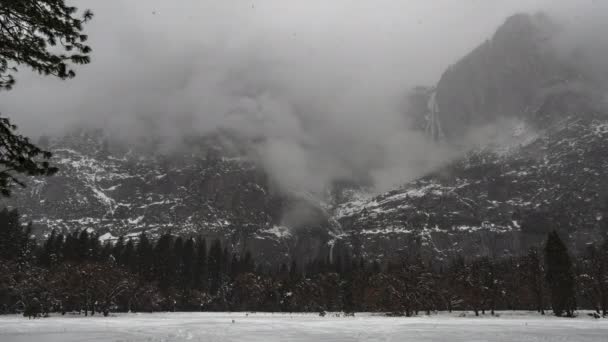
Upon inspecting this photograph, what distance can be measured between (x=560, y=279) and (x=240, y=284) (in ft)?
280

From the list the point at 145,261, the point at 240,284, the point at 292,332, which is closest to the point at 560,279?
the point at 292,332

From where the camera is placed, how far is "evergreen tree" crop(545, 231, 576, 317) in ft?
287

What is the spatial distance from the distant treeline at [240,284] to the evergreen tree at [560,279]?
182 millimetres

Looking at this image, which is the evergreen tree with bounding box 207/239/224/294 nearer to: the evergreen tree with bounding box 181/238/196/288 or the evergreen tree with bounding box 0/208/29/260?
the evergreen tree with bounding box 181/238/196/288

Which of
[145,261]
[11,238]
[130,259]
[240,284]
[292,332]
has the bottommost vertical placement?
[292,332]

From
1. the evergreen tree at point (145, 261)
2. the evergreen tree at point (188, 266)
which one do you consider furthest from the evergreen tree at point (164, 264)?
the evergreen tree at point (188, 266)

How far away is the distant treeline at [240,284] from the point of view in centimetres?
8844

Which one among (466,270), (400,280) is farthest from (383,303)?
(466,270)

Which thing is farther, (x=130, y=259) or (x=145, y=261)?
(x=130, y=259)

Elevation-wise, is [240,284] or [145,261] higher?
[145,261]

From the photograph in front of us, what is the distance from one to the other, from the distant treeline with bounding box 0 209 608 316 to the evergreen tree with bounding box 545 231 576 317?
182 mm

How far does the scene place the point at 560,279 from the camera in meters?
90.7

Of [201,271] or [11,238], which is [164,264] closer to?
[201,271]

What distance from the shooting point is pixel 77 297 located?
8825cm
